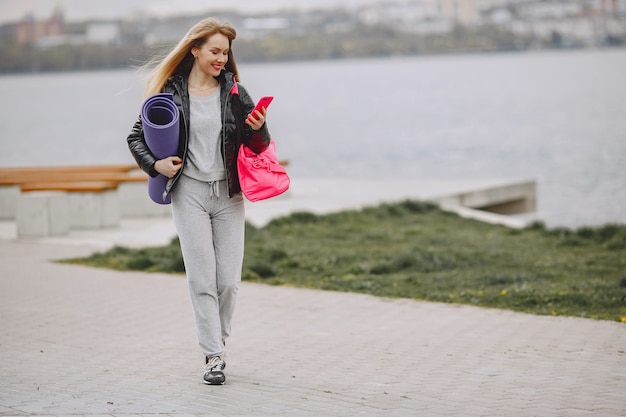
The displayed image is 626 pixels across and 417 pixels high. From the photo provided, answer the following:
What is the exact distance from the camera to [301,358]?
707cm

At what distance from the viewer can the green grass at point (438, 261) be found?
9.19 metres

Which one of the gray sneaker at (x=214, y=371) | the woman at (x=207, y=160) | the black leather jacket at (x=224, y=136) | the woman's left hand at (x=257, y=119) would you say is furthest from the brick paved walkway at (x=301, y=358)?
the woman's left hand at (x=257, y=119)

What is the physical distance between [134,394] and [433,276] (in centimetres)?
475

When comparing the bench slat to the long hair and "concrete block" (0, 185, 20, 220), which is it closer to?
"concrete block" (0, 185, 20, 220)

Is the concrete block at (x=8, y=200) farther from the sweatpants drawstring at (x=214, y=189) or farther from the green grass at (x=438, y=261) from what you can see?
the sweatpants drawstring at (x=214, y=189)

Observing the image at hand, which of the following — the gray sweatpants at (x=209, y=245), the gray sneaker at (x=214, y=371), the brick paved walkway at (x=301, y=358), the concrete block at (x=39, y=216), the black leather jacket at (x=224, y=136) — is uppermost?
the black leather jacket at (x=224, y=136)

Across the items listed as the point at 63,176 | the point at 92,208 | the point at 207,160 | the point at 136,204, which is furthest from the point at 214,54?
the point at 63,176

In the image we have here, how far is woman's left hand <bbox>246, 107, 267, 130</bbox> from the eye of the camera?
19.9 feet

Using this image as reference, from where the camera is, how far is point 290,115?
9662 centimetres

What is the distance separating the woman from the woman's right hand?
1.7 inches

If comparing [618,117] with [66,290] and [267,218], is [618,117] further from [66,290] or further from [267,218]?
[66,290]

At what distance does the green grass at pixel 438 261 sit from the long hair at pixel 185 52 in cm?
359

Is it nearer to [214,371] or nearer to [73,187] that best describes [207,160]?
[214,371]

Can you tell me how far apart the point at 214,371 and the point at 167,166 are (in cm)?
113
